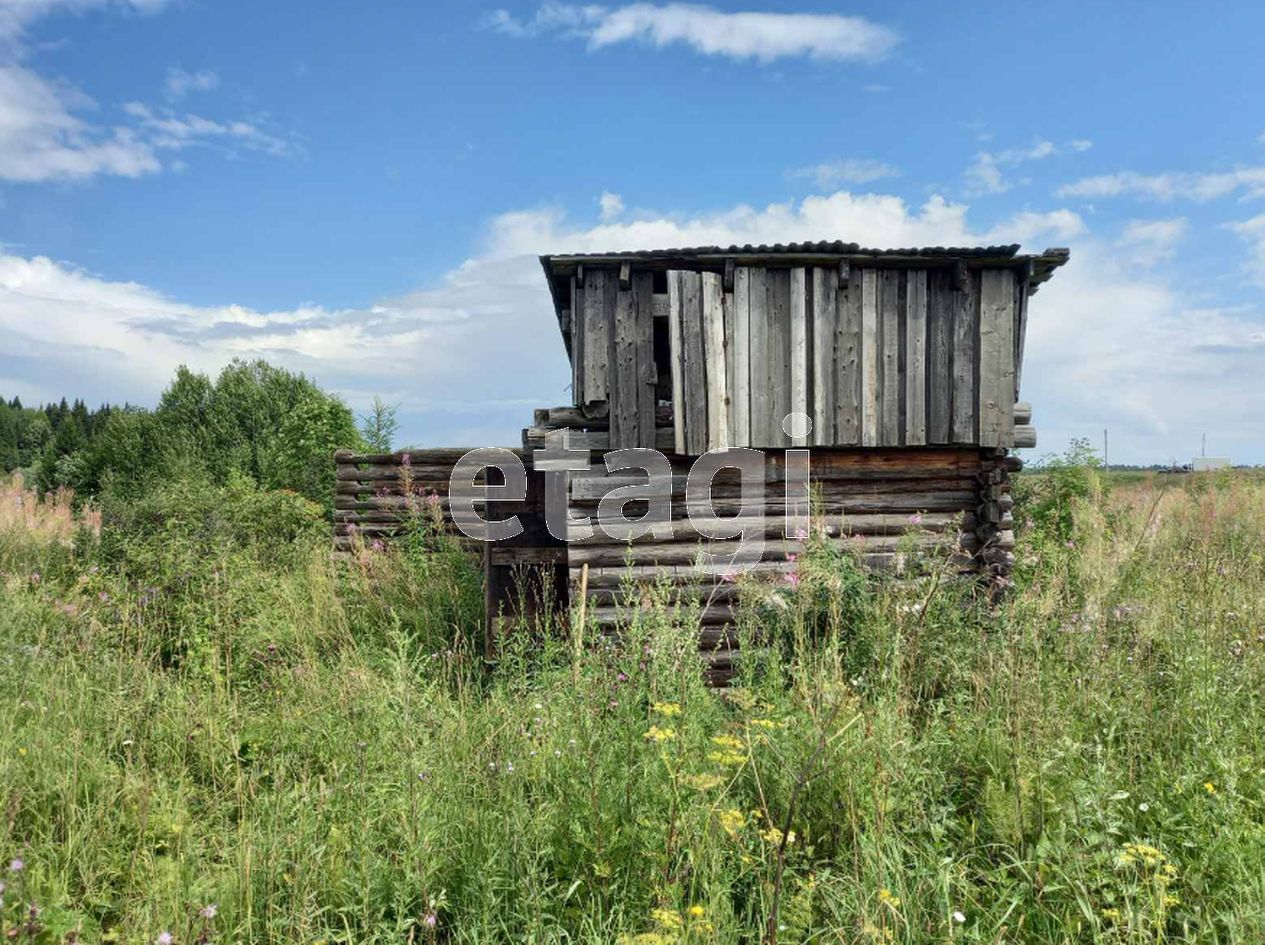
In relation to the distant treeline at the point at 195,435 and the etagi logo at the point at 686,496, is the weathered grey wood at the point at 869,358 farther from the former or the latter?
the distant treeline at the point at 195,435

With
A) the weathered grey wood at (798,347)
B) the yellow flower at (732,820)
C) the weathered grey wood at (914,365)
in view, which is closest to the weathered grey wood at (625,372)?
the weathered grey wood at (798,347)

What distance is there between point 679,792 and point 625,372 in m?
5.79

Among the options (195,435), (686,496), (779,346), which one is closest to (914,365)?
(779,346)

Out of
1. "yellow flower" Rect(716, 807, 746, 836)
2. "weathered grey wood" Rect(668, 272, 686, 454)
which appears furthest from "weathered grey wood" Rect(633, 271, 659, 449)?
"yellow flower" Rect(716, 807, 746, 836)

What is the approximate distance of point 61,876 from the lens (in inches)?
141

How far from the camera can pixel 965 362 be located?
8742 mm

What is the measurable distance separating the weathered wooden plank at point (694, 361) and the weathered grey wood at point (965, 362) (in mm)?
2829

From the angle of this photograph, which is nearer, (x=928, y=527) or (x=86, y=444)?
(x=928, y=527)

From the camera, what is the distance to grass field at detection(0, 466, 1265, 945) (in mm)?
3008

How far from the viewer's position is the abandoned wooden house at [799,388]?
27.2 ft

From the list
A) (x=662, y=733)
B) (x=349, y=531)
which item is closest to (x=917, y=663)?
(x=662, y=733)

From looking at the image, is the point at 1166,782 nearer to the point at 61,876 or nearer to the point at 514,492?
the point at 61,876

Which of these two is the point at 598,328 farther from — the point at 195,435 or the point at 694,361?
the point at 195,435

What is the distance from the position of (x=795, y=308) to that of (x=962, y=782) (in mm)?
5537
